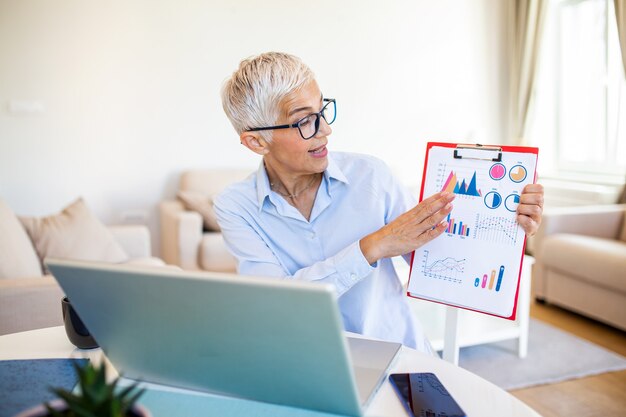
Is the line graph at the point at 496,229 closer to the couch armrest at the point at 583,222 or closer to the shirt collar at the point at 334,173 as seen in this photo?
the shirt collar at the point at 334,173

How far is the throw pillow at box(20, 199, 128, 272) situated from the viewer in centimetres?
264

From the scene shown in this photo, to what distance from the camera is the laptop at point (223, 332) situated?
609 millimetres

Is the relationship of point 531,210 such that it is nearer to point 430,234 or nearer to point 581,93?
point 430,234

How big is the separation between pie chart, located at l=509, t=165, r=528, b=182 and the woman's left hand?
0.07 ft

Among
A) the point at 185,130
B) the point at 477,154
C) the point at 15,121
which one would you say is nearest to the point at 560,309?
the point at 477,154

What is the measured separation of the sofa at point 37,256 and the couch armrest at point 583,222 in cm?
251

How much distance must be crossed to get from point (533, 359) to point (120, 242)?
2.37 m

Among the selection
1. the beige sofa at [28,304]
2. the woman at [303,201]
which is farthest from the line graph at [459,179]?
the beige sofa at [28,304]

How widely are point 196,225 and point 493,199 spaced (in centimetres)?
272

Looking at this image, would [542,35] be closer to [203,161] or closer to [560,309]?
[560,309]

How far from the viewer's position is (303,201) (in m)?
1.42

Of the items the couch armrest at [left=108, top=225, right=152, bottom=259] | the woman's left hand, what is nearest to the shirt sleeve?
the woman's left hand

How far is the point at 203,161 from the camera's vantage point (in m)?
4.43

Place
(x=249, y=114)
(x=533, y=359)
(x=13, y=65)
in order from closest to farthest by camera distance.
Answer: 1. (x=249, y=114)
2. (x=533, y=359)
3. (x=13, y=65)
